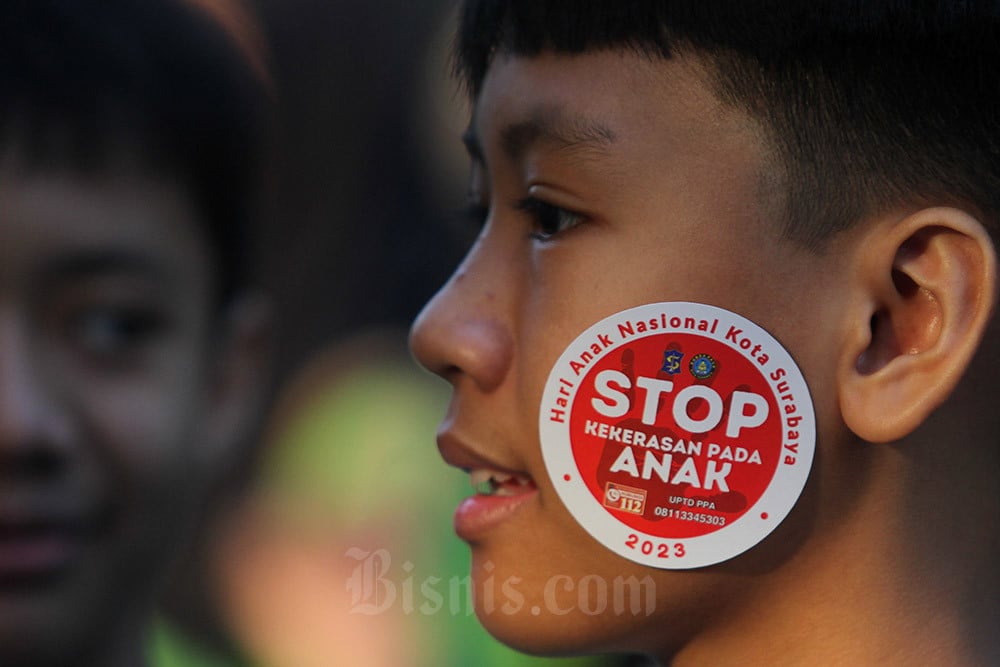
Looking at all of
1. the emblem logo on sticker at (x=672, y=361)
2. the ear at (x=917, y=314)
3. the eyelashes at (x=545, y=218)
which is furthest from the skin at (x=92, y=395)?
the ear at (x=917, y=314)

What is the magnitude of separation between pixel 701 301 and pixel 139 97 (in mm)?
807

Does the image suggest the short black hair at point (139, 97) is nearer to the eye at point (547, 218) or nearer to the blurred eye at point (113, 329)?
the blurred eye at point (113, 329)

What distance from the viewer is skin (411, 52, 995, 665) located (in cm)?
103

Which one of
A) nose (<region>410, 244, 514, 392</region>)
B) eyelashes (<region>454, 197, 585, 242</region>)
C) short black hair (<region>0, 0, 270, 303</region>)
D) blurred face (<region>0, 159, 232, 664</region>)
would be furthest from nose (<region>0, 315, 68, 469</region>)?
eyelashes (<region>454, 197, 585, 242</region>)

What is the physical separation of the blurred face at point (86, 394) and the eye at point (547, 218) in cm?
54

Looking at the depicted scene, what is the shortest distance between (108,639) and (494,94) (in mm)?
903

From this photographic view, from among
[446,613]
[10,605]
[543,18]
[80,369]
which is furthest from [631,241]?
[446,613]

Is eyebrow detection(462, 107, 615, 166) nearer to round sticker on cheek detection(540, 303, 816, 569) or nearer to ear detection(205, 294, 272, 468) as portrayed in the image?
round sticker on cheek detection(540, 303, 816, 569)

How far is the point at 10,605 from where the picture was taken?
1294mm

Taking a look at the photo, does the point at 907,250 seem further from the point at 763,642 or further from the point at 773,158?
the point at 763,642

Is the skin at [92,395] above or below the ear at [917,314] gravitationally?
below

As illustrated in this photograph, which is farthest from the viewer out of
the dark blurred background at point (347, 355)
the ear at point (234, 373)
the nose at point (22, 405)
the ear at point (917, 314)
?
the dark blurred background at point (347, 355)

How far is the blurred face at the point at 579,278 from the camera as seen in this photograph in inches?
40.9

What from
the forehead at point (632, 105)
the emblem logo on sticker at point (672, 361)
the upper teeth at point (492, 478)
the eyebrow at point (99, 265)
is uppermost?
the forehead at point (632, 105)
